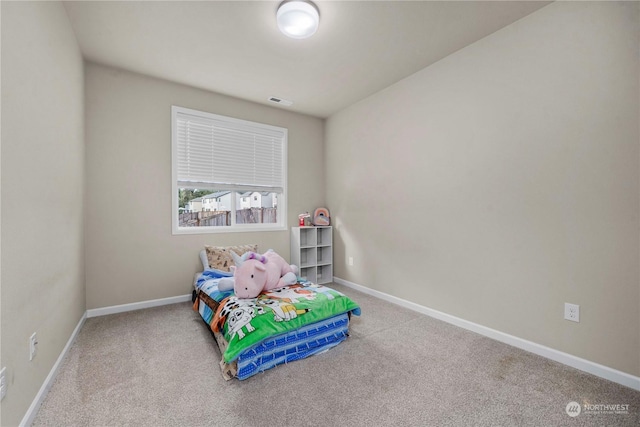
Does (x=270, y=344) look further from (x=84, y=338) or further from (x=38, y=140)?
(x=38, y=140)

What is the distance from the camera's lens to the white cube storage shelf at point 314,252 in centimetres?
420

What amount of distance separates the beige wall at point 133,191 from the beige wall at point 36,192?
567 millimetres

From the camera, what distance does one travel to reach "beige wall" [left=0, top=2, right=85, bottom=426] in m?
1.31

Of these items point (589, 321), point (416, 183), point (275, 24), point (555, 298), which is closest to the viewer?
point (589, 321)

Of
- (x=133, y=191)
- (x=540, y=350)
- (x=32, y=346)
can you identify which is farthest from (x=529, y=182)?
(x=133, y=191)

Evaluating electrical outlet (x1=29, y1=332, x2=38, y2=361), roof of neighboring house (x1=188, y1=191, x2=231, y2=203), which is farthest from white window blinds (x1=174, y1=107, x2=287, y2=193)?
electrical outlet (x1=29, y1=332, x2=38, y2=361)

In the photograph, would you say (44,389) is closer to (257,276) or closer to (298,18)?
(257,276)

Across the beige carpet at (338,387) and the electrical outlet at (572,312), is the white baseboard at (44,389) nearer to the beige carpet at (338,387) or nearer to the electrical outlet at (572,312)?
the beige carpet at (338,387)

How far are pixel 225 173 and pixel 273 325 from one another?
2.36 m

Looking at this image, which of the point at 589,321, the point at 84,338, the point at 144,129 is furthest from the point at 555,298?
the point at 144,129

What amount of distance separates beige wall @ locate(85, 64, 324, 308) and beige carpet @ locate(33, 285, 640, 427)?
78cm

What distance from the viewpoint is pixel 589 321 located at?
1956 millimetres

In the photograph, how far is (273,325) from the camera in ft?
6.61

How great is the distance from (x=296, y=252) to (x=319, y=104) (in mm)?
2158
